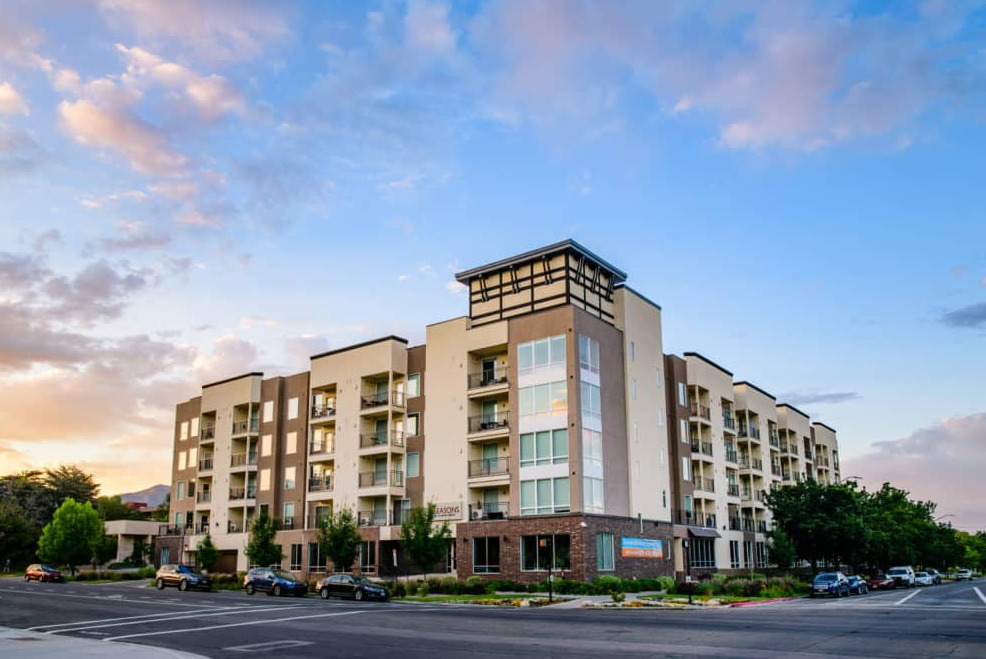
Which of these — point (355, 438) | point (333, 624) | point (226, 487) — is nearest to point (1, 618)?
point (333, 624)

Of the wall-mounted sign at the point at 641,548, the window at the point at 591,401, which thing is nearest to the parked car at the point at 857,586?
the wall-mounted sign at the point at 641,548

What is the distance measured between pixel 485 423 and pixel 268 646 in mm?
34288

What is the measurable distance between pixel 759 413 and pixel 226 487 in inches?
1929

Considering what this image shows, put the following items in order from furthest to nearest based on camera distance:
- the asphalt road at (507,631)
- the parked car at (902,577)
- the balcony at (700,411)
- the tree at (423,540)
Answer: the balcony at (700,411) < the parked car at (902,577) < the tree at (423,540) < the asphalt road at (507,631)

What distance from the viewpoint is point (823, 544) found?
204ft

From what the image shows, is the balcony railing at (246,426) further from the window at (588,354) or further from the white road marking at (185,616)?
the white road marking at (185,616)

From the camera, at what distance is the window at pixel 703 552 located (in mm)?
59438

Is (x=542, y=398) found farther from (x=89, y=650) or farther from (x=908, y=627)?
(x=89, y=650)

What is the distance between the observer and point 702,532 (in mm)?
59719

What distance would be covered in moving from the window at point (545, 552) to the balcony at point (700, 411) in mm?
21650

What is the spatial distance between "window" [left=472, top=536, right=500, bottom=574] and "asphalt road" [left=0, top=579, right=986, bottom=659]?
17.0 metres

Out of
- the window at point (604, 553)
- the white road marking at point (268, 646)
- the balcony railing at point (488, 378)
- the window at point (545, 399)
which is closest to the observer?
the white road marking at point (268, 646)

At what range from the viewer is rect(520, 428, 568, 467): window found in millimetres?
48803

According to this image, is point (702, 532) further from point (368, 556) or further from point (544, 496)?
point (368, 556)
